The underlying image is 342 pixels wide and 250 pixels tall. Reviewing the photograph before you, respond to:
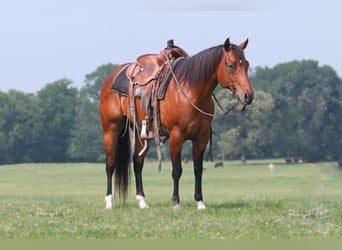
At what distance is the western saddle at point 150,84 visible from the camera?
1346 cm

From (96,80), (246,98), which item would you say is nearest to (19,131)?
(96,80)

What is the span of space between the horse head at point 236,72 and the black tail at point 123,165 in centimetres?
322

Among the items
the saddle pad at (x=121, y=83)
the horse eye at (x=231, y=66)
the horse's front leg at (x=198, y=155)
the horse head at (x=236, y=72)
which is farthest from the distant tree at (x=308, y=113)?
the horse eye at (x=231, y=66)

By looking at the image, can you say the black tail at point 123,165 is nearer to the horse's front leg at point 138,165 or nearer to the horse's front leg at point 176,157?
the horse's front leg at point 138,165

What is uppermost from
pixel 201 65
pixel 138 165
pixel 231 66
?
pixel 201 65

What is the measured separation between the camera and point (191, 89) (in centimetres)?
1293

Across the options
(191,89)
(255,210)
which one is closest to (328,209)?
(255,210)

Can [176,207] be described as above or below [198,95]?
below

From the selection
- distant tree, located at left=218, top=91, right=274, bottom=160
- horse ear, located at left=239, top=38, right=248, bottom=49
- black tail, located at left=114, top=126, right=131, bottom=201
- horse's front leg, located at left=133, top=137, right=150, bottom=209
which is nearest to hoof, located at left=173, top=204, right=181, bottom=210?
horse's front leg, located at left=133, top=137, right=150, bottom=209

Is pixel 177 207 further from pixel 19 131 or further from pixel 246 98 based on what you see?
pixel 19 131

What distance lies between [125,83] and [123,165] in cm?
173

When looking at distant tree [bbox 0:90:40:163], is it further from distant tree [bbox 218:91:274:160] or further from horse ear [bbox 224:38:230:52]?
horse ear [bbox 224:38:230:52]

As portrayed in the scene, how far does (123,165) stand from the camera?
14930 mm

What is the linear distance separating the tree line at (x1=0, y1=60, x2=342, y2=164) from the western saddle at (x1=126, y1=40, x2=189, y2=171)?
49.2 ft
